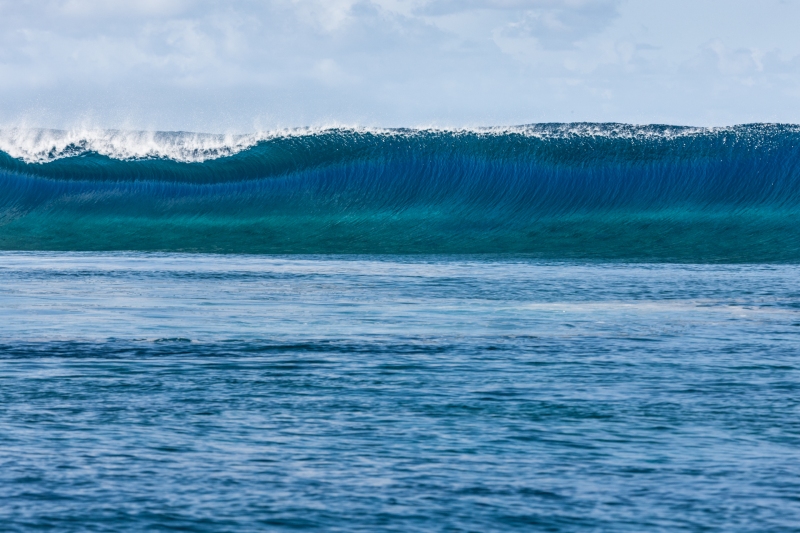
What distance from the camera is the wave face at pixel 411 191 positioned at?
2905 centimetres

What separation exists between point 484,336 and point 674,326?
1848 millimetres

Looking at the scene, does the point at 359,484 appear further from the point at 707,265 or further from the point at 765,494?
the point at 707,265

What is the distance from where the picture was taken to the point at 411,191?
106ft

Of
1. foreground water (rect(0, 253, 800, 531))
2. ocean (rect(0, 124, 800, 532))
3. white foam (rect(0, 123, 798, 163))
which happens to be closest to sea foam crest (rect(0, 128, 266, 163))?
white foam (rect(0, 123, 798, 163))

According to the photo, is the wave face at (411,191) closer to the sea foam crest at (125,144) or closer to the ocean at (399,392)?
the sea foam crest at (125,144)

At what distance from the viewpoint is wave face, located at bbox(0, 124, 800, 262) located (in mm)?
29047

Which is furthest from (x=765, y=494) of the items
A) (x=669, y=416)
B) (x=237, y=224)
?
(x=237, y=224)

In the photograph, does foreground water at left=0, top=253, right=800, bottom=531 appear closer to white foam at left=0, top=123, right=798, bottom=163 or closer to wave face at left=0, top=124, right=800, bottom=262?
wave face at left=0, top=124, right=800, bottom=262

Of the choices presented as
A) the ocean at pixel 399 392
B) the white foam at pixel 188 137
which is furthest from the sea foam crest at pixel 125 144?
the ocean at pixel 399 392

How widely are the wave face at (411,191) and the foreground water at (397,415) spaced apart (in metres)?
16.0

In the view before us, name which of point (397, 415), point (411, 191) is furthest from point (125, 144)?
point (397, 415)

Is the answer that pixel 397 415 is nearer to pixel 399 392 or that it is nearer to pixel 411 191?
pixel 399 392

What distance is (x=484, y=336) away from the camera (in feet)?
33.3

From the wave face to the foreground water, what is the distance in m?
16.0
